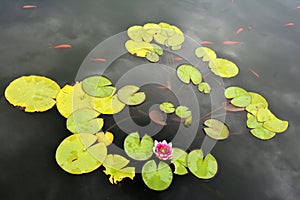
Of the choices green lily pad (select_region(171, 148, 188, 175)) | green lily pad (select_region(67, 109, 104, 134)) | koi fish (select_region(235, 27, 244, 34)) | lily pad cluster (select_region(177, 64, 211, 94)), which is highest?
koi fish (select_region(235, 27, 244, 34))

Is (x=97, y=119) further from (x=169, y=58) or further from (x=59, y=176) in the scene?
(x=169, y=58)

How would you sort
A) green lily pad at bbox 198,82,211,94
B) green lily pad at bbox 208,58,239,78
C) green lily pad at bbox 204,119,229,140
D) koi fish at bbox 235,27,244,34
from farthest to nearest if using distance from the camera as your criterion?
koi fish at bbox 235,27,244,34, green lily pad at bbox 208,58,239,78, green lily pad at bbox 198,82,211,94, green lily pad at bbox 204,119,229,140

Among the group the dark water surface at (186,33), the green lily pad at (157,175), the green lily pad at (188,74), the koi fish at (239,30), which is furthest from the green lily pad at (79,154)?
the koi fish at (239,30)

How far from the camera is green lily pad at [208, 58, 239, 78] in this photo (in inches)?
86.9

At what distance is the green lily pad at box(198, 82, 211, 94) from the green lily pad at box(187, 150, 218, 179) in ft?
1.57

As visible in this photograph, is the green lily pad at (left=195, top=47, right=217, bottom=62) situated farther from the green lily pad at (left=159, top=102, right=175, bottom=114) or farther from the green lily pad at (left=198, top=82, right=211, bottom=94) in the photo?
the green lily pad at (left=159, top=102, right=175, bottom=114)

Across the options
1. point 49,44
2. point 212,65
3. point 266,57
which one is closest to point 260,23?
point 266,57

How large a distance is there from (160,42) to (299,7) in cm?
151

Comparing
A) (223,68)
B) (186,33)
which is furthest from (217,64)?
(186,33)

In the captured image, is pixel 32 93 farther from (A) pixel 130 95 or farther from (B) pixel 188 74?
(B) pixel 188 74

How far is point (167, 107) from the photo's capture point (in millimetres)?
1941

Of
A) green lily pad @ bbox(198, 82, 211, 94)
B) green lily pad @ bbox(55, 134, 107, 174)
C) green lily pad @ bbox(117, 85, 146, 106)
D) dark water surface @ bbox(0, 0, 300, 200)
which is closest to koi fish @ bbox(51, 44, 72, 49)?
dark water surface @ bbox(0, 0, 300, 200)

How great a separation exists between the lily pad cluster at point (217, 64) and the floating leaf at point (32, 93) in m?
1.09

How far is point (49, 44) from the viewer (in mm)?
2223
